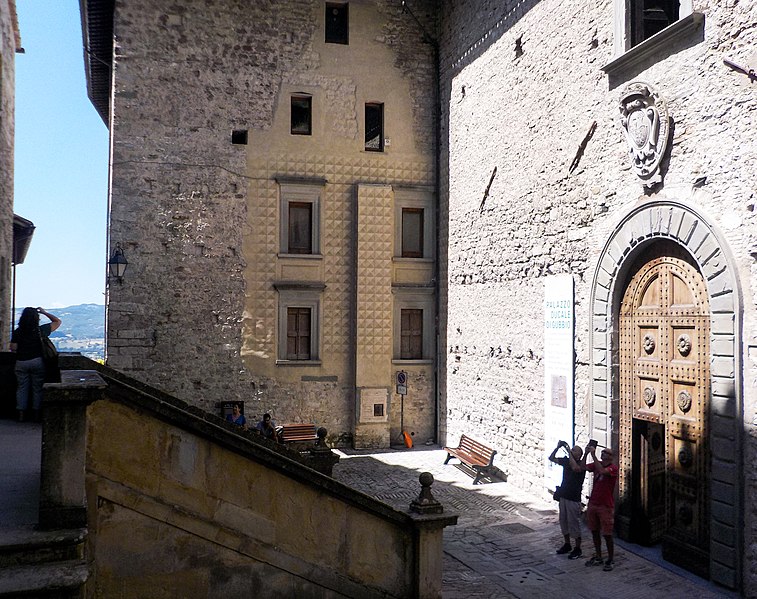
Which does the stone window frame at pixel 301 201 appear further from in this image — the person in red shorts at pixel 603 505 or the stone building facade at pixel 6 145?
the person in red shorts at pixel 603 505

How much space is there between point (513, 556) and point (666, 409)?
8.89 feet

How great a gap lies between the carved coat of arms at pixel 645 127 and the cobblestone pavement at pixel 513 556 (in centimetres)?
483

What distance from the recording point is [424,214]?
16391 mm

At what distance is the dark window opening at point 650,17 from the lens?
9.20 m

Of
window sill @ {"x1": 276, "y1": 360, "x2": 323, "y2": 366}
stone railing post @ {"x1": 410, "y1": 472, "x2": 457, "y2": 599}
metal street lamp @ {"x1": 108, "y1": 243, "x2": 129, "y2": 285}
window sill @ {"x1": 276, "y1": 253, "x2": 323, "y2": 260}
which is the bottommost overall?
stone railing post @ {"x1": 410, "y1": 472, "x2": 457, "y2": 599}

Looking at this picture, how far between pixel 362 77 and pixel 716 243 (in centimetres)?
1068

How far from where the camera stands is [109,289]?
47.2 feet

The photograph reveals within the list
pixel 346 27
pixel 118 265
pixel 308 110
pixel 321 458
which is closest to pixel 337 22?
pixel 346 27

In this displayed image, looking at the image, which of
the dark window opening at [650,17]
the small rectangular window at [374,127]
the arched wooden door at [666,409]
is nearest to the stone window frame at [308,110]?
the small rectangular window at [374,127]

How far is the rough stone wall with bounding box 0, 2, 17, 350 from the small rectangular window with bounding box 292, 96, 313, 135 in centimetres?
665

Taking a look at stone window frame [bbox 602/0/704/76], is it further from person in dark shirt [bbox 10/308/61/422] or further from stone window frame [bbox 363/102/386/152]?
person in dark shirt [bbox 10/308/61/422]

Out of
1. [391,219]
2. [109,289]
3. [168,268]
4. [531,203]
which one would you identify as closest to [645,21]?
[531,203]

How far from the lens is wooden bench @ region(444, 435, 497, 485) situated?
41.7 feet

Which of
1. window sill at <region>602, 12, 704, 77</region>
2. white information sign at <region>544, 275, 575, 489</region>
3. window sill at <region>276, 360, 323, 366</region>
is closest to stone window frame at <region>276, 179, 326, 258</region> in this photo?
window sill at <region>276, 360, 323, 366</region>
